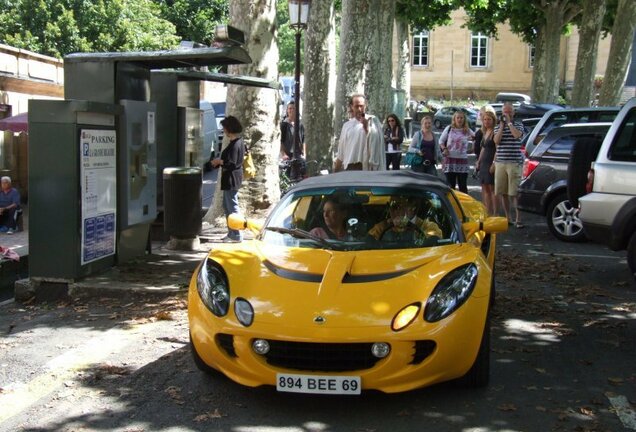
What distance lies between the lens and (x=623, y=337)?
676cm

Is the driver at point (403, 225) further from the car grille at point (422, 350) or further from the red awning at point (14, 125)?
the red awning at point (14, 125)

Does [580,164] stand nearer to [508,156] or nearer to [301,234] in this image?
[508,156]

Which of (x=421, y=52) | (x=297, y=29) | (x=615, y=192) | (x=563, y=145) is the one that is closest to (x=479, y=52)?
(x=421, y=52)

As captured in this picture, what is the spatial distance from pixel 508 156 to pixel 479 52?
172 feet

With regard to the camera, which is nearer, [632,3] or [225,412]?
[225,412]

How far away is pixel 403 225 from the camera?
591 centimetres

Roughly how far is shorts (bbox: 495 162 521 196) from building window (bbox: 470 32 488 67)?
51860mm

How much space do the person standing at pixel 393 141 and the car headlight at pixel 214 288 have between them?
11847mm

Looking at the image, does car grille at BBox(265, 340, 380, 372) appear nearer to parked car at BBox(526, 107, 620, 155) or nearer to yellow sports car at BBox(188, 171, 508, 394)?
yellow sports car at BBox(188, 171, 508, 394)

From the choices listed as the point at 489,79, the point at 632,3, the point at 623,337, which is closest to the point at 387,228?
the point at 623,337

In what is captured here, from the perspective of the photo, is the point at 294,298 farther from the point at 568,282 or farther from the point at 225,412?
the point at 568,282

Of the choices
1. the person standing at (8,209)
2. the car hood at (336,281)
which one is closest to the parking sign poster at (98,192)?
the car hood at (336,281)

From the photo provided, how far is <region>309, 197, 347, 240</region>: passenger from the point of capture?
5.93 meters

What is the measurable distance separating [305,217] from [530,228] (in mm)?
7829
